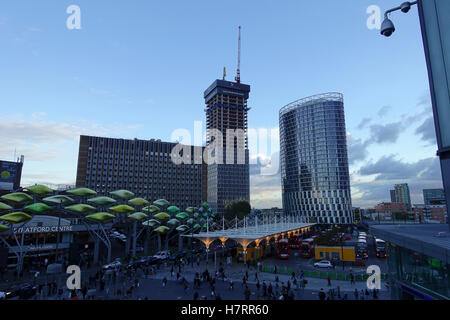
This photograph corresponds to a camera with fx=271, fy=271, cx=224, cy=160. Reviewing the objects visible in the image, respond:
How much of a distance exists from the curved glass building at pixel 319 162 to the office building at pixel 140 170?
54.5 metres

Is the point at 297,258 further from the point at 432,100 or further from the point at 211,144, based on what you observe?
the point at 211,144

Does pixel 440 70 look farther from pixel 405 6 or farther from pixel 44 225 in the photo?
pixel 44 225

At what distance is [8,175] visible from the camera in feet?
269

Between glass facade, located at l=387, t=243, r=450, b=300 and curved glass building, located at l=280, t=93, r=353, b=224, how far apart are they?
11287 centimetres

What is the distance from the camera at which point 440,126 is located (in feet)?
47.3

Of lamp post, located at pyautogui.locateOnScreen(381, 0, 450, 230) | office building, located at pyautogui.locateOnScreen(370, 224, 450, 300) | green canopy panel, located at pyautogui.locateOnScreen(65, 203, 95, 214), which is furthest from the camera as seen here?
green canopy panel, located at pyautogui.locateOnScreen(65, 203, 95, 214)

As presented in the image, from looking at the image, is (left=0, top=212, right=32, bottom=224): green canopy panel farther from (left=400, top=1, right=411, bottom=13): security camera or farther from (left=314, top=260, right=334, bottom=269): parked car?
(left=400, top=1, right=411, bottom=13): security camera

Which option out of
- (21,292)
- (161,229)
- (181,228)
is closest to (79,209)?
(161,229)

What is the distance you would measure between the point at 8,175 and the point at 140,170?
65.1m

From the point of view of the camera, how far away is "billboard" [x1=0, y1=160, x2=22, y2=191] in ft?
258

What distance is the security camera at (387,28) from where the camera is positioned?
1122 cm

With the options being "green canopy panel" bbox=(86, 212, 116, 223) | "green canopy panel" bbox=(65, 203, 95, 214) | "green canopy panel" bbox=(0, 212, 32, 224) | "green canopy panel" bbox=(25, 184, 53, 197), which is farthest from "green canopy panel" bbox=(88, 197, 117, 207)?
"green canopy panel" bbox=(0, 212, 32, 224)
